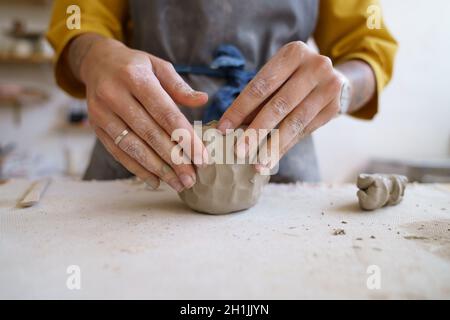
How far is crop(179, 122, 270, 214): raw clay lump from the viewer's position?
62 centimetres

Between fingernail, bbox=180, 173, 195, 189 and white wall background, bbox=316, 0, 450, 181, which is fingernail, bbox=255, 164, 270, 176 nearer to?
fingernail, bbox=180, 173, 195, 189

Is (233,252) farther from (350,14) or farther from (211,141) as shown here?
(350,14)

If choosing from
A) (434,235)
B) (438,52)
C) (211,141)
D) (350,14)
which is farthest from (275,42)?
(438,52)

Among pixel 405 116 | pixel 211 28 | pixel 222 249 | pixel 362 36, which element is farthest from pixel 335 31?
pixel 405 116

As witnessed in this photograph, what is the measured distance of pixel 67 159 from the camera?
2279 mm

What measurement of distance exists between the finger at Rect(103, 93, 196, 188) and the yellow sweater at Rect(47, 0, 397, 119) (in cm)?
37

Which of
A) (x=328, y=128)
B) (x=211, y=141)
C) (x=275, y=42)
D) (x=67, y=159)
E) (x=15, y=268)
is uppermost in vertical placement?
(x=275, y=42)

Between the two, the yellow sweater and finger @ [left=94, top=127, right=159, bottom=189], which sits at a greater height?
the yellow sweater

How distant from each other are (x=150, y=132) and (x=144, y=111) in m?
0.04

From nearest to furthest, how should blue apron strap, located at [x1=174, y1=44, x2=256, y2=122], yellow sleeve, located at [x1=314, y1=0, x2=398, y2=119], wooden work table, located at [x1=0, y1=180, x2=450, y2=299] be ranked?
wooden work table, located at [x1=0, y1=180, x2=450, y2=299] → blue apron strap, located at [x1=174, y1=44, x2=256, y2=122] → yellow sleeve, located at [x1=314, y1=0, x2=398, y2=119]

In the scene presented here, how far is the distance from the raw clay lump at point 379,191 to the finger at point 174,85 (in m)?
0.35

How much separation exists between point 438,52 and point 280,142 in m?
2.30

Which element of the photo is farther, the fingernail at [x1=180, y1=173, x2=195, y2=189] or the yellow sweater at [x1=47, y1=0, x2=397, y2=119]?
the yellow sweater at [x1=47, y1=0, x2=397, y2=119]

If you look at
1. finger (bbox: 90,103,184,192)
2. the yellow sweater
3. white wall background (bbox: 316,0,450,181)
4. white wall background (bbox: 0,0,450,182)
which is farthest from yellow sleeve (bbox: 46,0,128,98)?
white wall background (bbox: 316,0,450,181)
